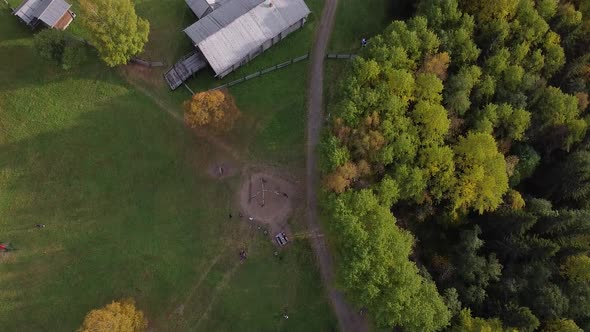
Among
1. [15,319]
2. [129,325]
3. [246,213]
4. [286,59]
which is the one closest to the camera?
[129,325]

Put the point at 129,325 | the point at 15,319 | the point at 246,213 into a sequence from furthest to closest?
1. the point at 246,213
2. the point at 15,319
3. the point at 129,325

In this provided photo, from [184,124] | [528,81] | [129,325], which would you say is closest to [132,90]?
[184,124]

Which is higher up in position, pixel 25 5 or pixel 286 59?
pixel 25 5

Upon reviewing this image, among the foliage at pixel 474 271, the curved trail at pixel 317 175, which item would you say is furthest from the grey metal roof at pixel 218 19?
the foliage at pixel 474 271

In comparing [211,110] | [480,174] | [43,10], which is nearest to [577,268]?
[480,174]

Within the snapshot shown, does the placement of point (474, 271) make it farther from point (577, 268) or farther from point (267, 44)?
point (267, 44)

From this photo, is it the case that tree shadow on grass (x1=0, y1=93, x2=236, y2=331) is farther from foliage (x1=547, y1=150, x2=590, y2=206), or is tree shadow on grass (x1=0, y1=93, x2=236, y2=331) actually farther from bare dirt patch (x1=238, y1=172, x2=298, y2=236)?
foliage (x1=547, y1=150, x2=590, y2=206)

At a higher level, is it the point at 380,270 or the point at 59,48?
the point at 59,48

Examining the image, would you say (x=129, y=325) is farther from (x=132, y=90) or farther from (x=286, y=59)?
(x=286, y=59)
